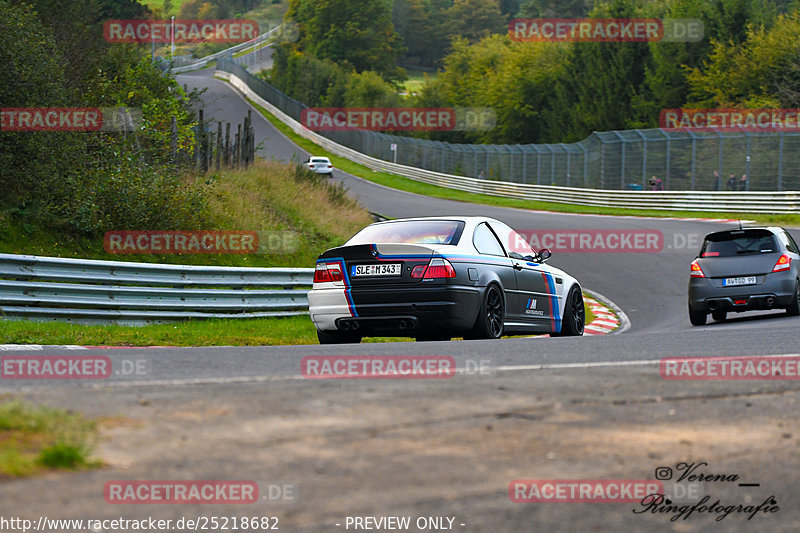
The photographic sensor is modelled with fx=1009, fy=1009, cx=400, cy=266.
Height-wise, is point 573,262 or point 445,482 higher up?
point 445,482

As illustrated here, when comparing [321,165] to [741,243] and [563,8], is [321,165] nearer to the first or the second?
[741,243]

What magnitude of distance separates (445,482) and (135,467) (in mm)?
1279

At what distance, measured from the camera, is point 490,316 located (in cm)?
1095

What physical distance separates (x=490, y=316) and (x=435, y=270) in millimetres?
946

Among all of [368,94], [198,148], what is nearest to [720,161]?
[198,148]

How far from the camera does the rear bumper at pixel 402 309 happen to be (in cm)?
1037

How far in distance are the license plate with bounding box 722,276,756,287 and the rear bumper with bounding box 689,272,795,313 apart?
5cm

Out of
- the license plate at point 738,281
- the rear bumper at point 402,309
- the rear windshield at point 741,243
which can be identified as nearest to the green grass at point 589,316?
the rear windshield at point 741,243

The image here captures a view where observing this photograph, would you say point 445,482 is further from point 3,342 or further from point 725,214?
point 725,214

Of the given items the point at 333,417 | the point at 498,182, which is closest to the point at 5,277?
the point at 333,417

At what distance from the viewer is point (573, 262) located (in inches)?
1104

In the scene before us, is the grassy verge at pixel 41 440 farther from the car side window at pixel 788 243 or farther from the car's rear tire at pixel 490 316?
the car side window at pixel 788 243

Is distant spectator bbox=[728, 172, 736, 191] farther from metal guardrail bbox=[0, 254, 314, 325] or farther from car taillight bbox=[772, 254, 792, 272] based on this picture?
metal guardrail bbox=[0, 254, 314, 325]

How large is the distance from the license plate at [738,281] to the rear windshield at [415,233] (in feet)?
19.8
